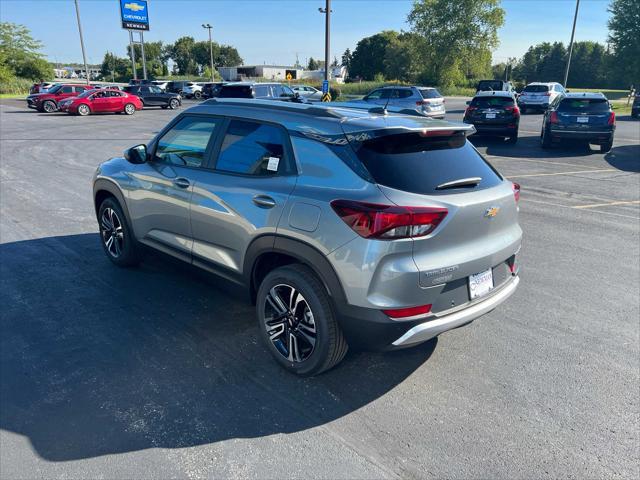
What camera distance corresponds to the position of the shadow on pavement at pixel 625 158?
12727mm

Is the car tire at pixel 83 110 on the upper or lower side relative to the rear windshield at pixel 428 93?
lower

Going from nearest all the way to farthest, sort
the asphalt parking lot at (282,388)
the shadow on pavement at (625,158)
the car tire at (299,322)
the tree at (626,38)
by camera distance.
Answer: the asphalt parking lot at (282,388)
the car tire at (299,322)
the shadow on pavement at (625,158)
the tree at (626,38)

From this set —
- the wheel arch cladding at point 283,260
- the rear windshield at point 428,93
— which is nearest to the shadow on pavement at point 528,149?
the rear windshield at point 428,93

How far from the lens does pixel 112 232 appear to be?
17.2 ft

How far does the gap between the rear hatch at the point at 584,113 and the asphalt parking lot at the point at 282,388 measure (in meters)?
9.93

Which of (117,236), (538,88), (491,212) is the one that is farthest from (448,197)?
(538,88)

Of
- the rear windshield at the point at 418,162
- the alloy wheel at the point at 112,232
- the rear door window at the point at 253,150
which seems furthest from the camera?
the alloy wheel at the point at 112,232

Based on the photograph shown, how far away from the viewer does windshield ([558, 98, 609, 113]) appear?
45.9 feet

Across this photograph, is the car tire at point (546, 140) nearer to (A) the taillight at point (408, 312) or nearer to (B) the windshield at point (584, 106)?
(B) the windshield at point (584, 106)

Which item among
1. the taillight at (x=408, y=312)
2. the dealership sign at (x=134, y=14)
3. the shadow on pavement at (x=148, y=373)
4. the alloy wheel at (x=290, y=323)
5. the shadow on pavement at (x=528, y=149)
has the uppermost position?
the dealership sign at (x=134, y=14)

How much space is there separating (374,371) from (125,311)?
7.53ft

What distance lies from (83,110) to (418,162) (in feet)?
95.6

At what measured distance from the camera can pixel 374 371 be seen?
3486 mm

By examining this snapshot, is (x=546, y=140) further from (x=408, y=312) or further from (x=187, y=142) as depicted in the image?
(x=408, y=312)
